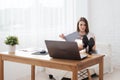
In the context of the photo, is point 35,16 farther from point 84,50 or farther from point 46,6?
point 84,50

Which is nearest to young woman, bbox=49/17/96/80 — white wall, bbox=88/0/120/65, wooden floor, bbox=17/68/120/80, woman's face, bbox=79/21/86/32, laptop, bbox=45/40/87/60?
woman's face, bbox=79/21/86/32

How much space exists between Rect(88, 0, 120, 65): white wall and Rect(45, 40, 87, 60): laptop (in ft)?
8.87

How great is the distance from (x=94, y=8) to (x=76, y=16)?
0.48 m

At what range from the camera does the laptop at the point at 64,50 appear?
2.24m

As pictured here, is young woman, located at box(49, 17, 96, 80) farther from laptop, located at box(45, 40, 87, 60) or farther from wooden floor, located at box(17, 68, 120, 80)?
laptop, located at box(45, 40, 87, 60)

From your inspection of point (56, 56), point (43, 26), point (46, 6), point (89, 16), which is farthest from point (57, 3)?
point (56, 56)

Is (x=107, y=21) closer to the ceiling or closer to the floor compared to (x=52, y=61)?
closer to the ceiling

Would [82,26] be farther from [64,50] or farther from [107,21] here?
[107,21]

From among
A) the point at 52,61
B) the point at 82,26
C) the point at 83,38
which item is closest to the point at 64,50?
the point at 52,61

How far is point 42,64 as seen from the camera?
2441 millimetres

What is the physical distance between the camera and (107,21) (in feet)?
16.5

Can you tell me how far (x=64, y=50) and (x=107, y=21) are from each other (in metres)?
2.95

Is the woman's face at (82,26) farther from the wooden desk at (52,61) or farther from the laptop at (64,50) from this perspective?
the laptop at (64,50)

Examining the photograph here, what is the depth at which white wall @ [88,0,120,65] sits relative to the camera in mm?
4902
